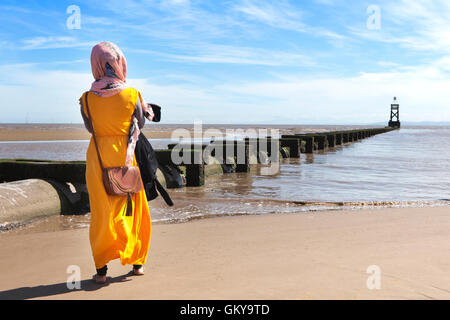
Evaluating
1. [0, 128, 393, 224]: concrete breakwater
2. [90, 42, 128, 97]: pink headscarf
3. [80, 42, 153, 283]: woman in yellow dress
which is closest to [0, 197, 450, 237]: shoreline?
[0, 128, 393, 224]: concrete breakwater

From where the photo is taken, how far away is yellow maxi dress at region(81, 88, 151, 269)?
3.53 m

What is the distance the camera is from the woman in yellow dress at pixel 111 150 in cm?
354

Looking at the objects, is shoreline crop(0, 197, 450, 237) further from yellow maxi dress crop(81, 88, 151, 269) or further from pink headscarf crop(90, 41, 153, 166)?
pink headscarf crop(90, 41, 153, 166)

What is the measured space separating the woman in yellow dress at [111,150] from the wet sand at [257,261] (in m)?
0.26

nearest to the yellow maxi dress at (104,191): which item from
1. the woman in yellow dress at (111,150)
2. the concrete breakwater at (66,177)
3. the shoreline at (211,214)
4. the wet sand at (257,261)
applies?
the woman in yellow dress at (111,150)

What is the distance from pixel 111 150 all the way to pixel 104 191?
35 cm

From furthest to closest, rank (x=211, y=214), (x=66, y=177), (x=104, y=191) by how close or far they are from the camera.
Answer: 1. (x=66, y=177)
2. (x=211, y=214)
3. (x=104, y=191)

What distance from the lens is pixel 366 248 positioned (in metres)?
4.32

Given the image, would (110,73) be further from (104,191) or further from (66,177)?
(66,177)

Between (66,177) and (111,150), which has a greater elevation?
(111,150)

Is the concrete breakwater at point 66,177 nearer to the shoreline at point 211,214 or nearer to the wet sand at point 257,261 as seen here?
the shoreline at point 211,214

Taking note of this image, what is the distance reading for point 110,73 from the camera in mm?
3615

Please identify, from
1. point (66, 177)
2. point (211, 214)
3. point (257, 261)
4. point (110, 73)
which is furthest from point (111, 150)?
point (66, 177)

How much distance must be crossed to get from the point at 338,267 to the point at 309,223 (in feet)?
6.79
